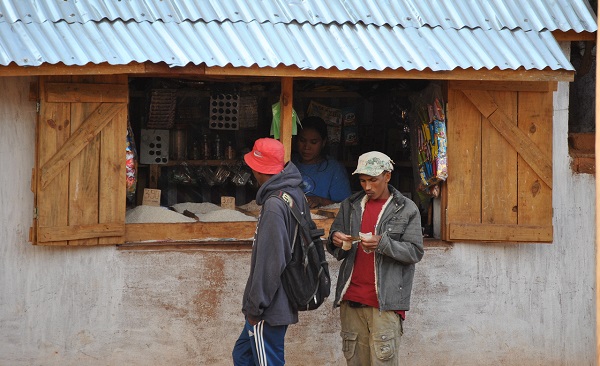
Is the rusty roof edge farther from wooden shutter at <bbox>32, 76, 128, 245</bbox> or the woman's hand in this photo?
the woman's hand

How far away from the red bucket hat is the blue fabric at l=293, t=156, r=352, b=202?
8.61 feet

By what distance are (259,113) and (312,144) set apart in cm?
99

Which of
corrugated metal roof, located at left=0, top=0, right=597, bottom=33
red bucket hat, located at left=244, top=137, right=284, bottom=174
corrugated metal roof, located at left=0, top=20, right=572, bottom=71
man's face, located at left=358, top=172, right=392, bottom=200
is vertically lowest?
man's face, located at left=358, top=172, right=392, bottom=200

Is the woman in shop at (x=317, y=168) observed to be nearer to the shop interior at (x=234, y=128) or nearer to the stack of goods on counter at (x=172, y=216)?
the shop interior at (x=234, y=128)

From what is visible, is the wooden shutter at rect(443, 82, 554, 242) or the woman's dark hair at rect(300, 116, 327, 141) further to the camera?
the woman's dark hair at rect(300, 116, 327, 141)

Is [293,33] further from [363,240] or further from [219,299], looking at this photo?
[219,299]

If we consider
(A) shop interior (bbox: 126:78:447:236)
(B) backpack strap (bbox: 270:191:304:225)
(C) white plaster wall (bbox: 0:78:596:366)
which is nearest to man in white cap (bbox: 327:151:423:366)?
(B) backpack strap (bbox: 270:191:304:225)

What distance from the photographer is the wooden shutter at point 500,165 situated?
6977 mm

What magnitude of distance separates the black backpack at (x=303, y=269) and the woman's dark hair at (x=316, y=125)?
2.82m

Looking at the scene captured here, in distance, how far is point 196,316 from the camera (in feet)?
22.2

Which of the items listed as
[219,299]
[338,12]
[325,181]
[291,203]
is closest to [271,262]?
[291,203]

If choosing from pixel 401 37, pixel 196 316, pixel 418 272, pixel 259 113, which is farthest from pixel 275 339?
pixel 259 113

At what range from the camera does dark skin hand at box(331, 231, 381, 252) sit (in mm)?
5480

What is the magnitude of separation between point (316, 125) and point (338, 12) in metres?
1.56
